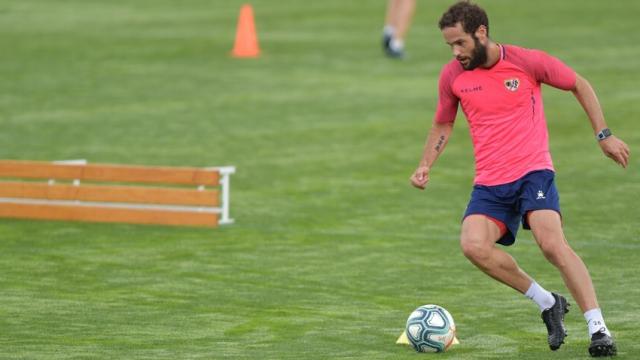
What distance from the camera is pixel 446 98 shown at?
33.7 feet

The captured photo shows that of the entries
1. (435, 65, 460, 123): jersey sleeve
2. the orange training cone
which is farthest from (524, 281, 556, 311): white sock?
the orange training cone

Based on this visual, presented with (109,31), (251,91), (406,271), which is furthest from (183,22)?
(406,271)

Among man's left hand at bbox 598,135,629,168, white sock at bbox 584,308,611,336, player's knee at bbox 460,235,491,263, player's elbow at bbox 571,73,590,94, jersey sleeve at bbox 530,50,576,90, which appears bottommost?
white sock at bbox 584,308,611,336

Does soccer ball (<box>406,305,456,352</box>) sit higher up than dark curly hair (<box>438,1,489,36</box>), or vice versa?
dark curly hair (<box>438,1,489,36</box>)

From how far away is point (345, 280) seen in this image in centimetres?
1298

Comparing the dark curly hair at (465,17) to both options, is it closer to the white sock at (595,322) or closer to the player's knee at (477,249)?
the player's knee at (477,249)

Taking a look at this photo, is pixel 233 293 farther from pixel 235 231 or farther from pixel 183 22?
pixel 183 22

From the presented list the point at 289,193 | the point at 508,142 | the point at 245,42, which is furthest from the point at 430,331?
the point at 245,42

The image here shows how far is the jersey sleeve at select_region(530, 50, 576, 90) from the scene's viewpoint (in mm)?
9883

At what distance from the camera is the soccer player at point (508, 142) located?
9.81 meters

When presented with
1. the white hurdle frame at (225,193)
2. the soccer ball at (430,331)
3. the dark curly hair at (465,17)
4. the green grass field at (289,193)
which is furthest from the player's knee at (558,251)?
the white hurdle frame at (225,193)

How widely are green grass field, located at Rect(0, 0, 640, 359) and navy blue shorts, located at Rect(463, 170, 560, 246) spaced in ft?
2.77

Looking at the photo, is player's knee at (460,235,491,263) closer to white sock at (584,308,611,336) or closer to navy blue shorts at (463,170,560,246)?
navy blue shorts at (463,170,560,246)

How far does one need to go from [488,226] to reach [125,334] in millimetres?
2556
